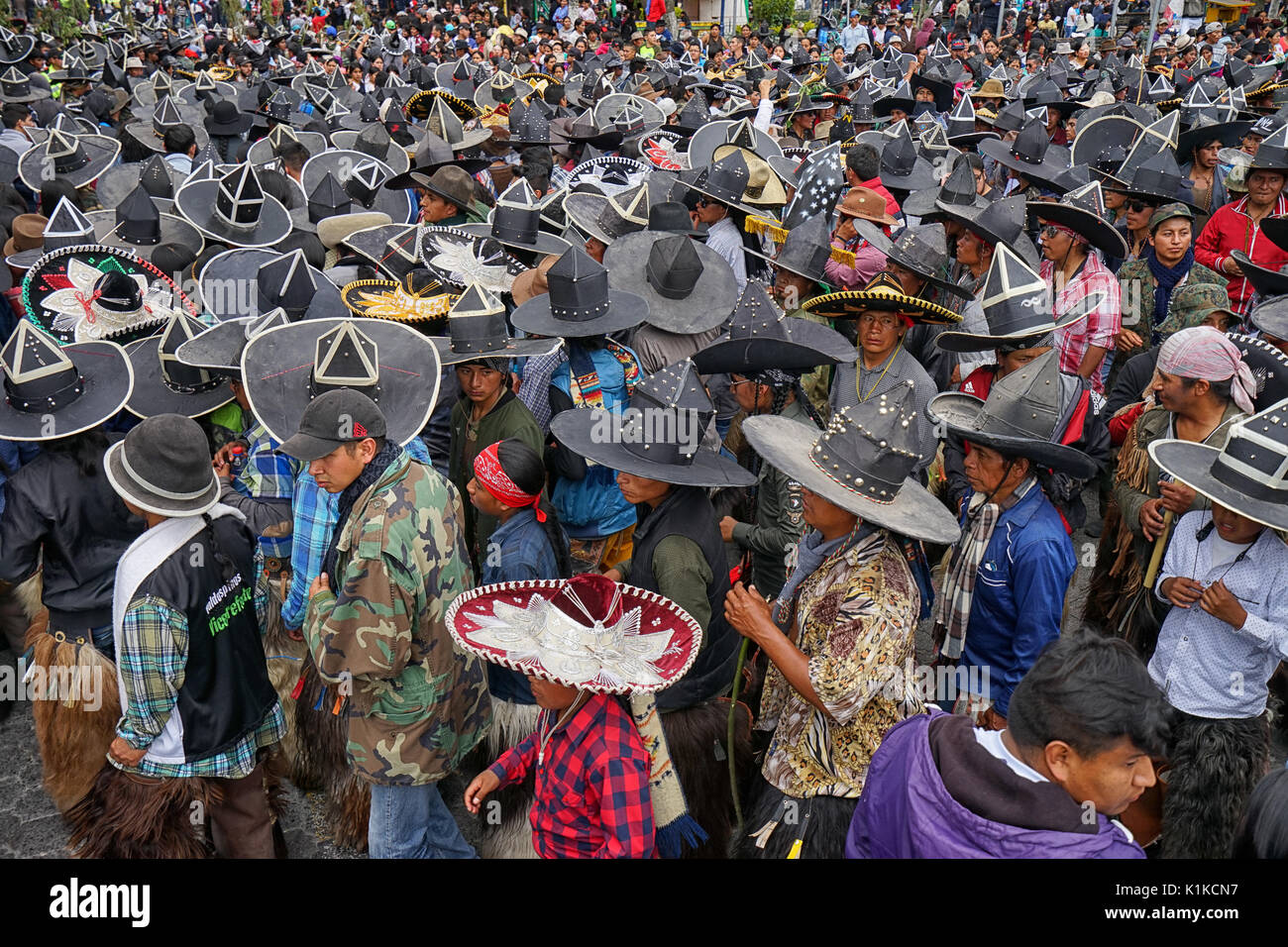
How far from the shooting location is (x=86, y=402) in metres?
4.16

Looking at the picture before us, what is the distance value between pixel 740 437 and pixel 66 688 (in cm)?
333

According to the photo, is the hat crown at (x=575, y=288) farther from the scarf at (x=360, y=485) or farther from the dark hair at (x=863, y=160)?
the dark hair at (x=863, y=160)

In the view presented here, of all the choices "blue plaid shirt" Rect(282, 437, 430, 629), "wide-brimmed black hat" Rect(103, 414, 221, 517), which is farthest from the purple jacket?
"wide-brimmed black hat" Rect(103, 414, 221, 517)

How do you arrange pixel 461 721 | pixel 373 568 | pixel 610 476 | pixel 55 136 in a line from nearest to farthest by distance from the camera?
pixel 373 568 < pixel 461 721 < pixel 610 476 < pixel 55 136

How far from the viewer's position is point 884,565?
113 inches

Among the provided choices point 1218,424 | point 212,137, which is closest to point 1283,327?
point 1218,424

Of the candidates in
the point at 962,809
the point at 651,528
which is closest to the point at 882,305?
the point at 651,528

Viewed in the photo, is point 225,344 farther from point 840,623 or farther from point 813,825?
point 813,825

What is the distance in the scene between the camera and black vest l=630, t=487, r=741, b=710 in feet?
11.3

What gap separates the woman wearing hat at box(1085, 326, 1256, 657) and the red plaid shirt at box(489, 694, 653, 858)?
7.29ft

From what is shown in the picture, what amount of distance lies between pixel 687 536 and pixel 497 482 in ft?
2.53

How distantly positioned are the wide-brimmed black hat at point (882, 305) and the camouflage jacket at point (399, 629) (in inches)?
92.1

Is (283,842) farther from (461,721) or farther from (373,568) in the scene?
(373,568)

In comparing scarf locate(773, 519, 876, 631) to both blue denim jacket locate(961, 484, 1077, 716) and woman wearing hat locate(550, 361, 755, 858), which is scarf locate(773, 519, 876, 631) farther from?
blue denim jacket locate(961, 484, 1077, 716)
